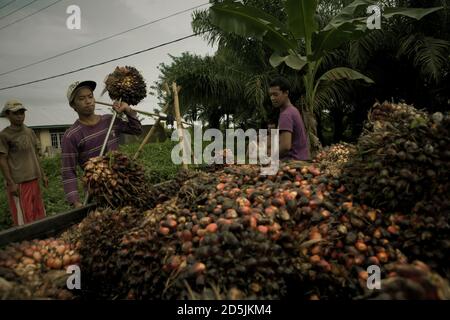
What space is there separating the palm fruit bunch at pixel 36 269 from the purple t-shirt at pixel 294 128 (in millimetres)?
2080

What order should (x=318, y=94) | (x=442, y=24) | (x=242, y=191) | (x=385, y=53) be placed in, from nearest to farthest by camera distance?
(x=242, y=191) → (x=318, y=94) → (x=442, y=24) → (x=385, y=53)

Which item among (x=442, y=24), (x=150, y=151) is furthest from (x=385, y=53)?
(x=150, y=151)

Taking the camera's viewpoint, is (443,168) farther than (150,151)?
No

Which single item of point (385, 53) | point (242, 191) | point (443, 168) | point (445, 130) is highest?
point (385, 53)

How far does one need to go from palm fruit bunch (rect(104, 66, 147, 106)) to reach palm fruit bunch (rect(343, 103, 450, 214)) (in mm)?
1912

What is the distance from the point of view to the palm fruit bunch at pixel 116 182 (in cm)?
215

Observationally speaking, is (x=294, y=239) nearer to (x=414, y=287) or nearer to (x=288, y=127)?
(x=414, y=287)

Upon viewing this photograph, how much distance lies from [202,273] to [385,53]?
10798 millimetres

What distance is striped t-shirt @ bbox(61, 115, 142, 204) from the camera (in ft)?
9.34

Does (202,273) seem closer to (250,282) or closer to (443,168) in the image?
(250,282)

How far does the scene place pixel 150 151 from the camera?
35.1 ft

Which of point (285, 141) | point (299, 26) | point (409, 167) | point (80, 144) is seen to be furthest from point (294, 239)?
point (299, 26)

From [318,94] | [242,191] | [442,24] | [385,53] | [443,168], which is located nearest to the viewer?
[443,168]

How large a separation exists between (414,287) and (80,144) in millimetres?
2777
